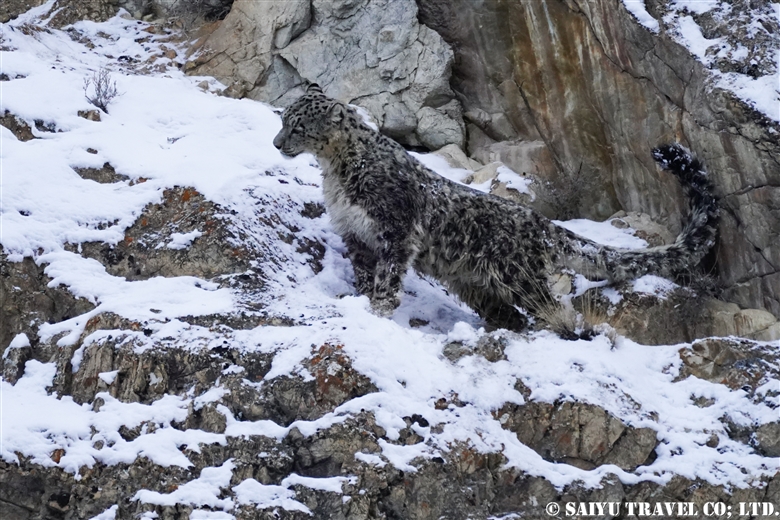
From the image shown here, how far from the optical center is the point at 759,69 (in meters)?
9.80

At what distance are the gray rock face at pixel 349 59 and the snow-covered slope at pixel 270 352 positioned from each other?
9.06 ft

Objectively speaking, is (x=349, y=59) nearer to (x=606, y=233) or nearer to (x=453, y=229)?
(x=606, y=233)

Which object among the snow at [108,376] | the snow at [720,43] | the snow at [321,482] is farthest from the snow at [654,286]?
the snow at [108,376]

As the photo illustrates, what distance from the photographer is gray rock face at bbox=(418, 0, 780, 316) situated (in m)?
9.55

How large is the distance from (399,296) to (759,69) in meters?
4.37

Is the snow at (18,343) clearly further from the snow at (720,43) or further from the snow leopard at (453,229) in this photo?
the snow at (720,43)

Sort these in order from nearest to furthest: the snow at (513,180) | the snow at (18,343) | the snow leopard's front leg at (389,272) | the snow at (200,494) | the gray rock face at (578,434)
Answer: the snow at (200,494), the gray rock face at (578,434), the snow at (18,343), the snow leopard's front leg at (389,272), the snow at (513,180)

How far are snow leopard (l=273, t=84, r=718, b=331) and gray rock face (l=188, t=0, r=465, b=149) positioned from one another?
139 inches

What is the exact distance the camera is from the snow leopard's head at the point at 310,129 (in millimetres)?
9797

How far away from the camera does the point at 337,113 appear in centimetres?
987

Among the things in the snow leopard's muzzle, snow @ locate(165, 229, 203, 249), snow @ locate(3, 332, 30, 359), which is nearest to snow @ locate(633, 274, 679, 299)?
the snow leopard's muzzle

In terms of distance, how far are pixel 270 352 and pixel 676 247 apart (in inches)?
175

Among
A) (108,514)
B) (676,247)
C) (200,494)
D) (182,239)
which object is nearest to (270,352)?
(200,494)

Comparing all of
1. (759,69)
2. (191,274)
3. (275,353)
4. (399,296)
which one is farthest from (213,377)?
(759,69)
